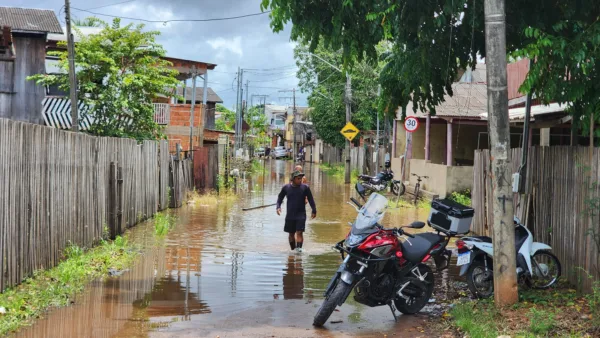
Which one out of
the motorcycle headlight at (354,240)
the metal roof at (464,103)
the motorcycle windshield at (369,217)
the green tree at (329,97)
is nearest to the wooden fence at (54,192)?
the motorcycle headlight at (354,240)

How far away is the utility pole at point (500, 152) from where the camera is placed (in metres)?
7.49

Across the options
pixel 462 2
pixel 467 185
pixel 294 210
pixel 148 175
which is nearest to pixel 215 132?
pixel 467 185

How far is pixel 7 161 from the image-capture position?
8.14 meters

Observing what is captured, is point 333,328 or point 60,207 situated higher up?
point 60,207

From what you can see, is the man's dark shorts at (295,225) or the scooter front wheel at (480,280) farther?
the man's dark shorts at (295,225)

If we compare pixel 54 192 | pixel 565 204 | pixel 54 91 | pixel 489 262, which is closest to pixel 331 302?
pixel 489 262

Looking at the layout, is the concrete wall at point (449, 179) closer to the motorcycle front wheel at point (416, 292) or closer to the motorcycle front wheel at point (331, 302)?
the motorcycle front wheel at point (416, 292)

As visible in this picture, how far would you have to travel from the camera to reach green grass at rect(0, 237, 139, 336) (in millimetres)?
7500

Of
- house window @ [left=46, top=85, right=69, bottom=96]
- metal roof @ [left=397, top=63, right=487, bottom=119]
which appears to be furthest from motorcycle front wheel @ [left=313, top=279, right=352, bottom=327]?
house window @ [left=46, top=85, right=69, bottom=96]

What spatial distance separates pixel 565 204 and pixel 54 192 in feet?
22.4

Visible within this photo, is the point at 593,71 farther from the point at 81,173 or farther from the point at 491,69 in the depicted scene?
the point at 81,173

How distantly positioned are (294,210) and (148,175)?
6074mm

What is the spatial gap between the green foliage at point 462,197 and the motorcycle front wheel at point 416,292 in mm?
13648

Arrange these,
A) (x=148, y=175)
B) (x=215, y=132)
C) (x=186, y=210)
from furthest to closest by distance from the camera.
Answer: (x=215, y=132)
(x=186, y=210)
(x=148, y=175)
